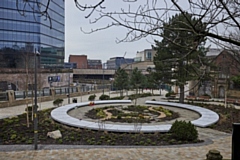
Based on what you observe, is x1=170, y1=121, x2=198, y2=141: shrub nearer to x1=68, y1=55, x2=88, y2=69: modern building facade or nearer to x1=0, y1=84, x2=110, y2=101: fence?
x1=0, y1=84, x2=110, y2=101: fence

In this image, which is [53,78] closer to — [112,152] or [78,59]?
[112,152]

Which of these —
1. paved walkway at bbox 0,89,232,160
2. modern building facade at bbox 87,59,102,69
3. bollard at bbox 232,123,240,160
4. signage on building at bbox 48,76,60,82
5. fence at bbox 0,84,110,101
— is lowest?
paved walkway at bbox 0,89,232,160

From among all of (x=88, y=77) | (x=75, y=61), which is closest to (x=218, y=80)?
(x=88, y=77)

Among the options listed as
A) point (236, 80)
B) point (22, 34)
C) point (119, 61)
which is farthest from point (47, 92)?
point (236, 80)

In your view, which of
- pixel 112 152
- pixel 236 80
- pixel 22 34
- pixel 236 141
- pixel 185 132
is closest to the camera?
pixel 236 141

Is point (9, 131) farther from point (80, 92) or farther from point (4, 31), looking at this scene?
point (4, 31)

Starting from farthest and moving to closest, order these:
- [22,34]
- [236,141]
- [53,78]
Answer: [22,34], [53,78], [236,141]

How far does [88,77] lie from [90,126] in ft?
221

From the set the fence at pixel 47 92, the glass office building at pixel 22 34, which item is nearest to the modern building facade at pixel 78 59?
the glass office building at pixel 22 34

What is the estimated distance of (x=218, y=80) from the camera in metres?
38.3

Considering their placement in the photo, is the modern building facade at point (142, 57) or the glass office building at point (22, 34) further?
the glass office building at point (22, 34)

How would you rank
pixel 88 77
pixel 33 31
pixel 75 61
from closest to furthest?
pixel 33 31, pixel 88 77, pixel 75 61

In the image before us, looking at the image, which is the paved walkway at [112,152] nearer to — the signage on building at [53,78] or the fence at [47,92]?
the fence at [47,92]

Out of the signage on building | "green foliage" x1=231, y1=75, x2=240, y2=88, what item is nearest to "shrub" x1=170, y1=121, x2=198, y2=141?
"green foliage" x1=231, y1=75, x2=240, y2=88
